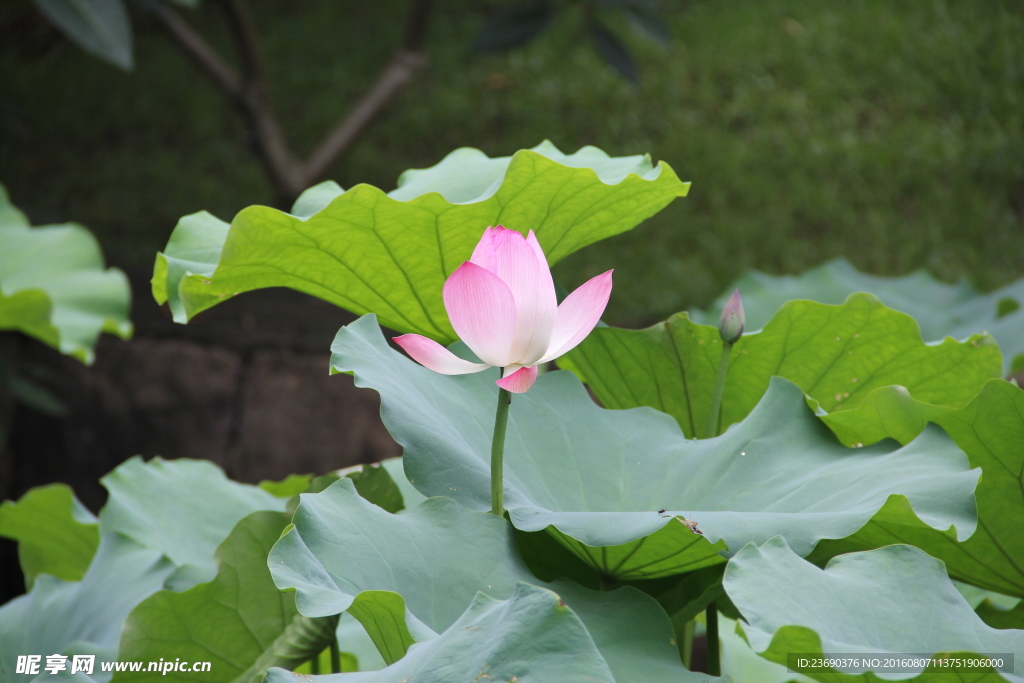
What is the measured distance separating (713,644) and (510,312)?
1.03 ft

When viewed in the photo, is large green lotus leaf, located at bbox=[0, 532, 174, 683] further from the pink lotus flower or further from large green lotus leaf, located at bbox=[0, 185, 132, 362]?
large green lotus leaf, located at bbox=[0, 185, 132, 362]

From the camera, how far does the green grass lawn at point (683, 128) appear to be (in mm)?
→ 2803

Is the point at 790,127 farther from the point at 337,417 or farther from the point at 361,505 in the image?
the point at 361,505

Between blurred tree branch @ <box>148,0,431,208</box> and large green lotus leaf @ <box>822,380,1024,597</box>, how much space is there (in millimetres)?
2138

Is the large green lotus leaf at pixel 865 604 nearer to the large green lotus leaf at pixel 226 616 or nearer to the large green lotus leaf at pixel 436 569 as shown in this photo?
the large green lotus leaf at pixel 436 569

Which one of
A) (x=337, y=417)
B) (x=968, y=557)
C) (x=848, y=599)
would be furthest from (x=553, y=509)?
(x=337, y=417)

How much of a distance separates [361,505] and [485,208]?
244 millimetres

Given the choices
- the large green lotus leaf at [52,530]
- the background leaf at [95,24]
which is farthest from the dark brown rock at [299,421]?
the large green lotus leaf at [52,530]

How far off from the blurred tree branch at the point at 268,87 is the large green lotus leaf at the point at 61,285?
3.53 ft

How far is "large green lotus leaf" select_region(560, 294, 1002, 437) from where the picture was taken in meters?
0.71

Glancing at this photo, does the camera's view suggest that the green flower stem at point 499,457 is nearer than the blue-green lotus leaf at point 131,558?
Yes

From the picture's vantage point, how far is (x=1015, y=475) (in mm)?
588

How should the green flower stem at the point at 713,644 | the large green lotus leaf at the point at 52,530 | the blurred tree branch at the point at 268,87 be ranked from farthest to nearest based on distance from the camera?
the blurred tree branch at the point at 268,87
the large green lotus leaf at the point at 52,530
the green flower stem at the point at 713,644

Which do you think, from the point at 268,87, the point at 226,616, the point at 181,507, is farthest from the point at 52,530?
the point at 268,87
